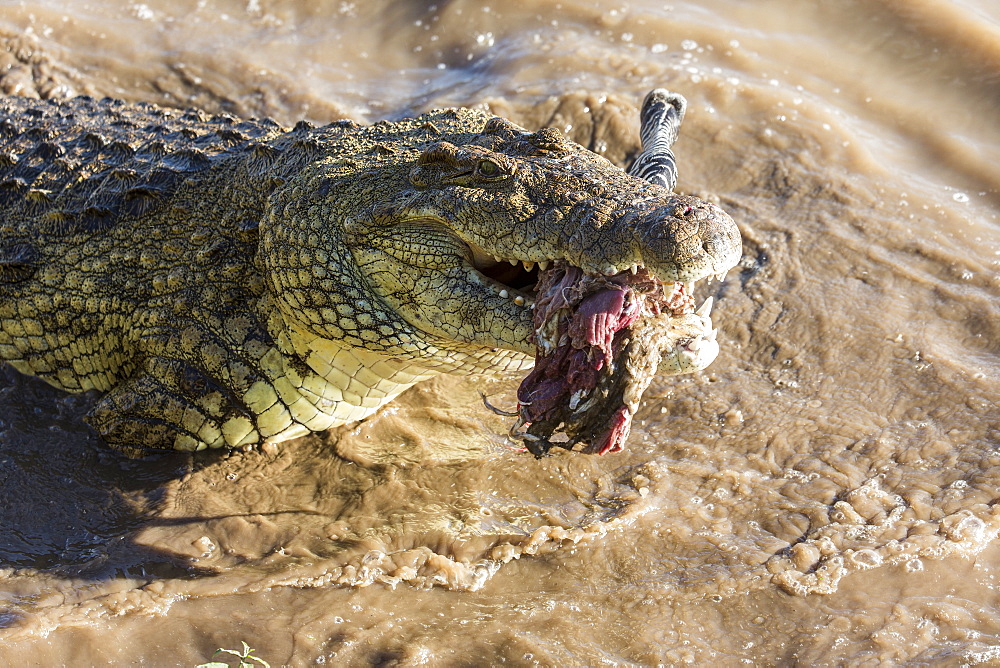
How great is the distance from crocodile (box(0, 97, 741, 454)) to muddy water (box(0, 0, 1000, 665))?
366mm

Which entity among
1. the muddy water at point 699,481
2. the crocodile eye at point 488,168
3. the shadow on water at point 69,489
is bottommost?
the shadow on water at point 69,489

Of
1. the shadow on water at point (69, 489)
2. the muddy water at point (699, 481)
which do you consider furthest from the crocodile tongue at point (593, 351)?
the shadow on water at point (69, 489)

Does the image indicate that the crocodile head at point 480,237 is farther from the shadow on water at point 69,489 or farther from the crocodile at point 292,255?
the shadow on water at point 69,489

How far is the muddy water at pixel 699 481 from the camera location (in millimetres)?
3121

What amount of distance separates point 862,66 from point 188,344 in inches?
210

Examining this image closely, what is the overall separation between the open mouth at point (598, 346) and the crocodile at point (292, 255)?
0.07 m

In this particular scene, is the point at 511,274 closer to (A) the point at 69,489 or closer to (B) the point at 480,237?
(B) the point at 480,237

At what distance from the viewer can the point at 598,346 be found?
2922mm

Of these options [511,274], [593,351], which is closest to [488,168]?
[511,274]

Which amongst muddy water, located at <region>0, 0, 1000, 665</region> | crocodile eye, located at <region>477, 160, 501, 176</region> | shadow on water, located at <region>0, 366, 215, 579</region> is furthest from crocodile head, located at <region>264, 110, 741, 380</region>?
shadow on water, located at <region>0, 366, 215, 579</region>

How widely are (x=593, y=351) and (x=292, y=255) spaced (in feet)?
4.66

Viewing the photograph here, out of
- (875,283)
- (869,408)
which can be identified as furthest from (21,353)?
(875,283)

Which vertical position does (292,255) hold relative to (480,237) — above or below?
below

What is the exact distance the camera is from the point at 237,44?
7355mm
